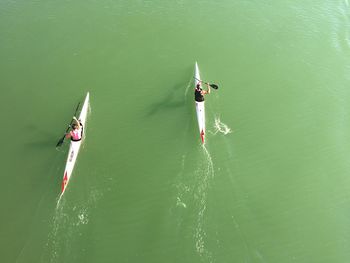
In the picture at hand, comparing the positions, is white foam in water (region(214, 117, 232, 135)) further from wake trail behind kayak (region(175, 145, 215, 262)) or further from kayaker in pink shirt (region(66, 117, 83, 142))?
kayaker in pink shirt (region(66, 117, 83, 142))

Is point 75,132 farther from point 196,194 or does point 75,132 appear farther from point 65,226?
point 196,194

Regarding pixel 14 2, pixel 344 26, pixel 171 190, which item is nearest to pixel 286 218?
pixel 171 190

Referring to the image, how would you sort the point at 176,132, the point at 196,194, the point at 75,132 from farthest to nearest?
the point at 176,132 → the point at 75,132 → the point at 196,194

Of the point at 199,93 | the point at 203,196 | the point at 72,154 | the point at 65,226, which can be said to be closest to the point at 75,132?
the point at 72,154

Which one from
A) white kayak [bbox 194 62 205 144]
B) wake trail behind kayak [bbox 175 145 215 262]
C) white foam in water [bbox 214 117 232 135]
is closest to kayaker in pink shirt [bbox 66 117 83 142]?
wake trail behind kayak [bbox 175 145 215 262]

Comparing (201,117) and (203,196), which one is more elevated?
(201,117)
